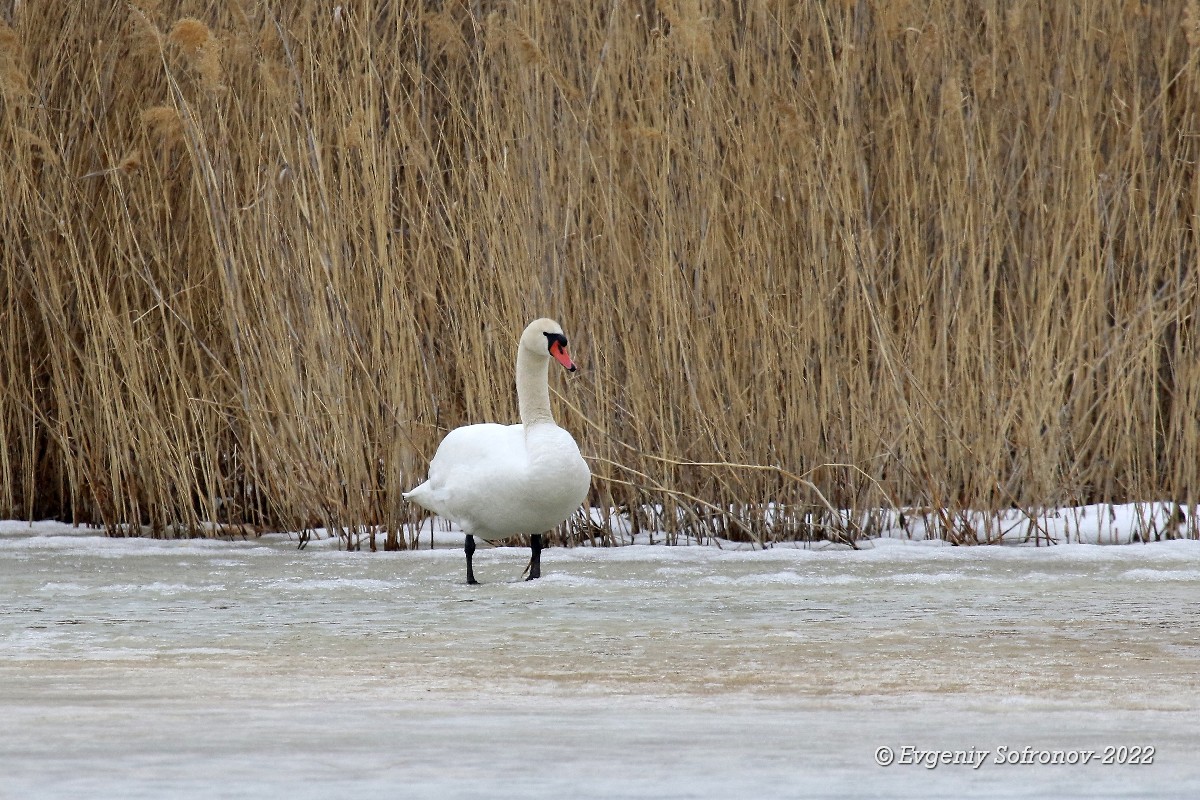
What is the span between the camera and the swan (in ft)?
18.0

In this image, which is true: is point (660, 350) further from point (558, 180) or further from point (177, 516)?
point (177, 516)

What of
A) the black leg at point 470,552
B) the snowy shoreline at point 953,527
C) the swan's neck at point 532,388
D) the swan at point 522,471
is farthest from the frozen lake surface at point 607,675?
the swan's neck at point 532,388

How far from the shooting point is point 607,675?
3.78 metres

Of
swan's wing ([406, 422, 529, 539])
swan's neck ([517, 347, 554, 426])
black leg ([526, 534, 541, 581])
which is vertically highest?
swan's neck ([517, 347, 554, 426])

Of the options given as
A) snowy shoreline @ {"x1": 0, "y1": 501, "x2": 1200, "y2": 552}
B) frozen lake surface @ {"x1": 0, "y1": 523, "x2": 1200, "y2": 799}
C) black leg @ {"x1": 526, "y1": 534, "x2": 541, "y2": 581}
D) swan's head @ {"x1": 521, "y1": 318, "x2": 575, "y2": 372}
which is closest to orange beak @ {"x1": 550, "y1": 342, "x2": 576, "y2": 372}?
swan's head @ {"x1": 521, "y1": 318, "x2": 575, "y2": 372}

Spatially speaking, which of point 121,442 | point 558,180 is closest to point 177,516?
point 121,442

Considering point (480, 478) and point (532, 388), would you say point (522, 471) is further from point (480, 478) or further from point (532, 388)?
point (532, 388)

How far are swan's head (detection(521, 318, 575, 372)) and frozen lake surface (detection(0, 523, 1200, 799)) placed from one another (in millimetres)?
702

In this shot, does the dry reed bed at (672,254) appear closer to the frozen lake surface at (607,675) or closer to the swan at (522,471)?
the frozen lake surface at (607,675)

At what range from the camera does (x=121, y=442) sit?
719cm

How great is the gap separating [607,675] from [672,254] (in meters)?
3.20

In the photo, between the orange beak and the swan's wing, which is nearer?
the swan's wing

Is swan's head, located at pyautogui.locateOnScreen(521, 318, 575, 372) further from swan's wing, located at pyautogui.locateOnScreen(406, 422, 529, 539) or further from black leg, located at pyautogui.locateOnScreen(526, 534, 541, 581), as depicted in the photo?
black leg, located at pyautogui.locateOnScreen(526, 534, 541, 581)

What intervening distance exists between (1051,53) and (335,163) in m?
2.82
